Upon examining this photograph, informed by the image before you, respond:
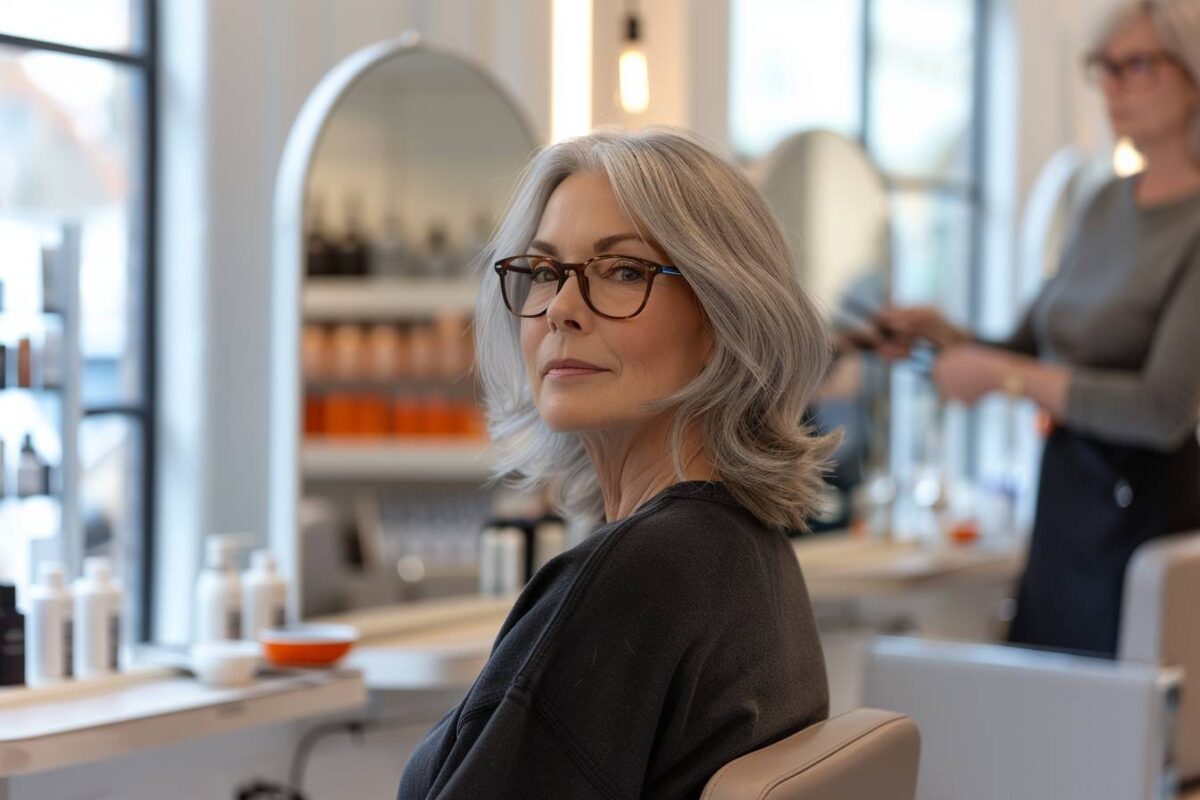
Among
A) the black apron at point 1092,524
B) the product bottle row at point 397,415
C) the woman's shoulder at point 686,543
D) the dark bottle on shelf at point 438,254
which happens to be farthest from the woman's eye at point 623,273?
the black apron at point 1092,524

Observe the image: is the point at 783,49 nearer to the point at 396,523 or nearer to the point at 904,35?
the point at 904,35

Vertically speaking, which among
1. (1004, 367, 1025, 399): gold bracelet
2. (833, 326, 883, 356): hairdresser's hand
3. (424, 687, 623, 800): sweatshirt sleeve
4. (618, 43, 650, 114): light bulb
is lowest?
(424, 687, 623, 800): sweatshirt sleeve

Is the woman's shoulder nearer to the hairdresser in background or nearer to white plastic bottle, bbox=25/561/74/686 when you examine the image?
white plastic bottle, bbox=25/561/74/686

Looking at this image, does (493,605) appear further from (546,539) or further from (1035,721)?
(1035,721)

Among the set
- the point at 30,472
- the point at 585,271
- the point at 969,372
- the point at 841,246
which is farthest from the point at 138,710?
the point at 841,246

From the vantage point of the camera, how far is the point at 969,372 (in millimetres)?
2883

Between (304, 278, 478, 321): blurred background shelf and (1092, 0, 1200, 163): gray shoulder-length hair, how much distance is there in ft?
4.33

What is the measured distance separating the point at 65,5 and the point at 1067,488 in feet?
6.33

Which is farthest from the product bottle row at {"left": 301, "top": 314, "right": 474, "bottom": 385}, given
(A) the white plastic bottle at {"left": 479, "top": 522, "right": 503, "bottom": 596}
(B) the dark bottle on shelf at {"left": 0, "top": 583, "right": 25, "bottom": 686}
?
(B) the dark bottle on shelf at {"left": 0, "top": 583, "right": 25, "bottom": 686}

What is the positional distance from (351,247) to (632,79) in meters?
0.64

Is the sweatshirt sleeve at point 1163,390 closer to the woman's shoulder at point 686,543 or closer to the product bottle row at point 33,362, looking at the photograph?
the woman's shoulder at point 686,543

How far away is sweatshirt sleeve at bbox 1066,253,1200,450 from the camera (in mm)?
2607

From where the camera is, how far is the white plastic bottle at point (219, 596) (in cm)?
Result: 222

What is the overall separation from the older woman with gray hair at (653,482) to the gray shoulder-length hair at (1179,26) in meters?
1.52
